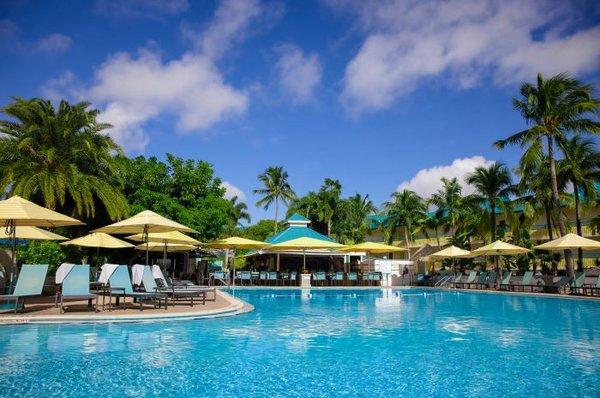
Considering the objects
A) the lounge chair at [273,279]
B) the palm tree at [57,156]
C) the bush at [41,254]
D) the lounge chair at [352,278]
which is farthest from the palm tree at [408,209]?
the bush at [41,254]

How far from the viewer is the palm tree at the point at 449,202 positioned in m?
45.7

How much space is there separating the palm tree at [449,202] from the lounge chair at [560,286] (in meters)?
20.2

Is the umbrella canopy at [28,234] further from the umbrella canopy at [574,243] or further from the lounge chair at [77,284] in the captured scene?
the umbrella canopy at [574,243]

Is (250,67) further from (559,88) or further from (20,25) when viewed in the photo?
(559,88)

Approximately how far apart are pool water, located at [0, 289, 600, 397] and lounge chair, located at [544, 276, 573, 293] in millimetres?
12787

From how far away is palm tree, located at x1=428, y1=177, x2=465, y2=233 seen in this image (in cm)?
4573

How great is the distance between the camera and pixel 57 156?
2298cm

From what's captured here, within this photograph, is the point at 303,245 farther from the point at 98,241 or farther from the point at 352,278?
the point at 98,241

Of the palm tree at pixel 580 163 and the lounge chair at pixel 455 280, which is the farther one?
the lounge chair at pixel 455 280

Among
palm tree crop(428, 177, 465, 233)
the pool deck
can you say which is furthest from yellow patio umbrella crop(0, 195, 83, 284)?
palm tree crop(428, 177, 465, 233)

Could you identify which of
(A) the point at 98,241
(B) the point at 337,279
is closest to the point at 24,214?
(A) the point at 98,241

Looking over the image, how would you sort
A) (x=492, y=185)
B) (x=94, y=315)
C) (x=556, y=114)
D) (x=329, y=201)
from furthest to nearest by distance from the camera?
(x=329, y=201) → (x=492, y=185) → (x=556, y=114) → (x=94, y=315)

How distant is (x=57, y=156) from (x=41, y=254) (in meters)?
8.23

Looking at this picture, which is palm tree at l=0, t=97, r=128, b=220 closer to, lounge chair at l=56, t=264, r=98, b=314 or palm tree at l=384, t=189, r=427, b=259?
lounge chair at l=56, t=264, r=98, b=314
